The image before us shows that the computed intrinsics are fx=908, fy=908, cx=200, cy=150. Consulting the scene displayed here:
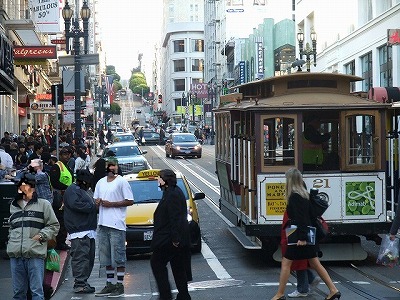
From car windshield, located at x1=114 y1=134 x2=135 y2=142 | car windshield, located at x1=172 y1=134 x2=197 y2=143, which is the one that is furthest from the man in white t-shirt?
car windshield, located at x1=172 y1=134 x2=197 y2=143

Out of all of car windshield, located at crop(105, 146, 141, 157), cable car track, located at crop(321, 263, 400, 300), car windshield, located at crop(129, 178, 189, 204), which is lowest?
cable car track, located at crop(321, 263, 400, 300)

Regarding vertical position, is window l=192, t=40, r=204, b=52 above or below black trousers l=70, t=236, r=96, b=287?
above

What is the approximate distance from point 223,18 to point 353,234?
95.3 m

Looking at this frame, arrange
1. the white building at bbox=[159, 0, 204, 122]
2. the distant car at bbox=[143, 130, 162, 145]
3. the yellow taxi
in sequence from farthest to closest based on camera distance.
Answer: the white building at bbox=[159, 0, 204, 122] < the distant car at bbox=[143, 130, 162, 145] < the yellow taxi

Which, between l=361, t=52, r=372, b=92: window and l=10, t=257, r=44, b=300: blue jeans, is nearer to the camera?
l=10, t=257, r=44, b=300: blue jeans

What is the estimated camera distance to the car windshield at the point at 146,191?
17.8m

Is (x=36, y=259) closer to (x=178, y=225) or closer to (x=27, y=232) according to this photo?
(x=27, y=232)

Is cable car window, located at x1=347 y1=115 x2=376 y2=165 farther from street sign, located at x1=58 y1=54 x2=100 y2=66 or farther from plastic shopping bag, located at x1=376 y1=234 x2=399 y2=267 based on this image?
street sign, located at x1=58 y1=54 x2=100 y2=66

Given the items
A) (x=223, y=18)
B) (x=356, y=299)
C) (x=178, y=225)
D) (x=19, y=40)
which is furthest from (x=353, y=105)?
(x=223, y=18)

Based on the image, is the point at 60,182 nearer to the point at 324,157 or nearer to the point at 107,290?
the point at 107,290

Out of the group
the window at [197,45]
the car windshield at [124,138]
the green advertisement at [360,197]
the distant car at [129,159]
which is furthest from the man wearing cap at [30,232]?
the window at [197,45]

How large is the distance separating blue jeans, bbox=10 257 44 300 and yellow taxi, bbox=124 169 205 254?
5.87 metres

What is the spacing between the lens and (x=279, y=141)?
15500mm

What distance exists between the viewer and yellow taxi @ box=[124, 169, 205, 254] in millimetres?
16672
